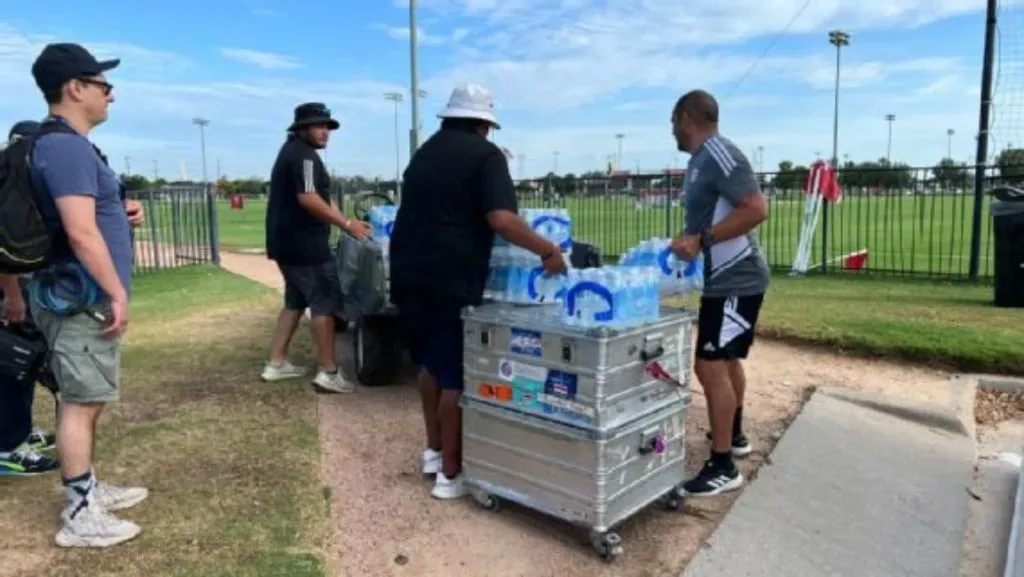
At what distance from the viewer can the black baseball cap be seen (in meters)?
3.38

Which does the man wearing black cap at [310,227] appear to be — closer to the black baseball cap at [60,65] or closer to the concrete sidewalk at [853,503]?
the black baseball cap at [60,65]

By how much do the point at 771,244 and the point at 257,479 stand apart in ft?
53.3

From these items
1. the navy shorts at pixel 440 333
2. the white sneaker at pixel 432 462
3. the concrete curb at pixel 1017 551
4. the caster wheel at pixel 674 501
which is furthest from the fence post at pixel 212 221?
the concrete curb at pixel 1017 551

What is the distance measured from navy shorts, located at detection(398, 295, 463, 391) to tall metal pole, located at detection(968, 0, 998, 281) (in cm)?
970

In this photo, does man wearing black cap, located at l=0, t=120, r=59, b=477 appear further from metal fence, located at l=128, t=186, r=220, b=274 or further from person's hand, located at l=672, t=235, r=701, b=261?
metal fence, located at l=128, t=186, r=220, b=274

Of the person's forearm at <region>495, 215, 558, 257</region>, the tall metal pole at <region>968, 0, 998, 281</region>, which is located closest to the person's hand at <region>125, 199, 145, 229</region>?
the person's forearm at <region>495, 215, 558, 257</region>

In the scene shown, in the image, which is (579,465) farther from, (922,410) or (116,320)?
(922,410)

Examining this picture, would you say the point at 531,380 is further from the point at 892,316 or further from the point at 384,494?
the point at 892,316

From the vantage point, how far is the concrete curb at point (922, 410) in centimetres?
521

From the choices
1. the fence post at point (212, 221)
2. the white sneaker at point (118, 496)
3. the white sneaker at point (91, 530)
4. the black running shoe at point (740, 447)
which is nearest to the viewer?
the white sneaker at point (91, 530)

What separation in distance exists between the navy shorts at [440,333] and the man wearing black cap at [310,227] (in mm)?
1837

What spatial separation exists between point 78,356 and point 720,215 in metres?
3.10

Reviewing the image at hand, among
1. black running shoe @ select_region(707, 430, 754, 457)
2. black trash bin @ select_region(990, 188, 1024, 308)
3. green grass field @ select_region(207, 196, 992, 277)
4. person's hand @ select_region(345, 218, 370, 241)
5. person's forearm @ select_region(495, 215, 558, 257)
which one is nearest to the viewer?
person's forearm @ select_region(495, 215, 558, 257)

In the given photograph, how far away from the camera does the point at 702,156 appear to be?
4.07m
